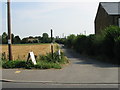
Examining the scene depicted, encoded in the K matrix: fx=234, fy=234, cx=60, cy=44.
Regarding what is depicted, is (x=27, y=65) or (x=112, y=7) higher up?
(x=112, y=7)

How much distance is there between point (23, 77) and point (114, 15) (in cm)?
2762

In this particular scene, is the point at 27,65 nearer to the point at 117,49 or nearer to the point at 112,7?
the point at 117,49

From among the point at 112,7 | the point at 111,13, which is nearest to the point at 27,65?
the point at 111,13

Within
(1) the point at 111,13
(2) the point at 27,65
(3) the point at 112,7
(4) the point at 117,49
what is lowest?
(2) the point at 27,65

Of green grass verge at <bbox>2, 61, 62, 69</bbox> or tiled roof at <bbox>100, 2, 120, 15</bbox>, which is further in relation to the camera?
tiled roof at <bbox>100, 2, 120, 15</bbox>

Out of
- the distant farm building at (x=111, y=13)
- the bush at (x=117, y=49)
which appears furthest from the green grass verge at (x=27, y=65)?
the distant farm building at (x=111, y=13)

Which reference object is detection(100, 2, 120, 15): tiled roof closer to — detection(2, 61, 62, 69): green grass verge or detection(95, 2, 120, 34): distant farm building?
detection(95, 2, 120, 34): distant farm building

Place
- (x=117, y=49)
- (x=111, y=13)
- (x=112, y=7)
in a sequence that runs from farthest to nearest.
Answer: (x=112, y=7), (x=111, y=13), (x=117, y=49)

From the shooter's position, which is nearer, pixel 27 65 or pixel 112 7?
pixel 27 65

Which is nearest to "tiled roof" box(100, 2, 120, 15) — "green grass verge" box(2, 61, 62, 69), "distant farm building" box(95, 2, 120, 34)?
"distant farm building" box(95, 2, 120, 34)

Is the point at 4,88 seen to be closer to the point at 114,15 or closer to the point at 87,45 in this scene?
the point at 87,45

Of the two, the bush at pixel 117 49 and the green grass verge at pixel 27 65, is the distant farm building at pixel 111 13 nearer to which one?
the bush at pixel 117 49

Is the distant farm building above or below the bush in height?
above

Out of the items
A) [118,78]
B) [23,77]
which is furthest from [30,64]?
[118,78]
